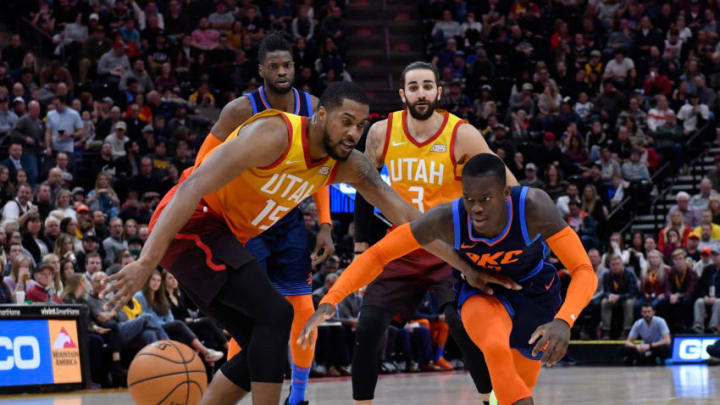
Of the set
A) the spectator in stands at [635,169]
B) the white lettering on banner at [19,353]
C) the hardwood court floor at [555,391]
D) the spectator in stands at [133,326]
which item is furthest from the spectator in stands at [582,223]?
the white lettering on banner at [19,353]

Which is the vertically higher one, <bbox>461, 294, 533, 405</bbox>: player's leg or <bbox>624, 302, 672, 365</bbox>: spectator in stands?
<bbox>461, 294, 533, 405</bbox>: player's leg

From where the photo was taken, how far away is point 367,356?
598 cm

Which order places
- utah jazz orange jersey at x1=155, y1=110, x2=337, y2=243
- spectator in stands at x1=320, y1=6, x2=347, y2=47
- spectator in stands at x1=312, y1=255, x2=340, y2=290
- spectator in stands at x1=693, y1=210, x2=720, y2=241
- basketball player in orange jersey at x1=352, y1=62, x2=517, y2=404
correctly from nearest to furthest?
utah jazz orange jersey at x1=155, y1=110, x2=337, y2=243, basketball player in orange jersey at x1=352, y1=62, x2=517, y2=404, spectator in stands at x1=312, y1=255, x2=340, y2=290, spectator in stands at x1=693, y1=210, x2=720, y2=241, spectator in stands at x1=320, y1=6, x2=347, y2=47

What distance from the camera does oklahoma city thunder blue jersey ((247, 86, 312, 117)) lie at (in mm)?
6281

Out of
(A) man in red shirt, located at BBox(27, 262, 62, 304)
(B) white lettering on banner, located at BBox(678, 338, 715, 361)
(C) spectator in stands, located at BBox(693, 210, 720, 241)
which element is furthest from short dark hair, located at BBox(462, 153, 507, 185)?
(C) spectator in stands, located at BBox(693, 210, 720, 241)

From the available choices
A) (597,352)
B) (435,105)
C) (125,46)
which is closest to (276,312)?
(435,105)

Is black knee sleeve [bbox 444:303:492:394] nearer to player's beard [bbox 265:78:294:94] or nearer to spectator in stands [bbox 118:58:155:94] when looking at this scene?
player's beard [bbox 265:78:294:94]

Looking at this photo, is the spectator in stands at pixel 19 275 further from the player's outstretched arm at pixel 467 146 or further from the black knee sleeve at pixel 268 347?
the black knee sleeve at pixel 268 347

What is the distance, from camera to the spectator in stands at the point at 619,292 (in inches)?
619

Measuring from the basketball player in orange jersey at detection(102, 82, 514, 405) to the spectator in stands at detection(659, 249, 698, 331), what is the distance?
11384mm

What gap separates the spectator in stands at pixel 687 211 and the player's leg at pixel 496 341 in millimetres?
12614

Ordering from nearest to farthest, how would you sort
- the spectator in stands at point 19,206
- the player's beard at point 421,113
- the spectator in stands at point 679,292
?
the player's beard at point 421,113 → the spectator in stands at point 19,206 → the spectator in stands at point 679,292

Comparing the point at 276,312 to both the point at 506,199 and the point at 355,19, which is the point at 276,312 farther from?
the point at 355,19

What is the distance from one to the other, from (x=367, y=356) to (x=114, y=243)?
26.8 ft
